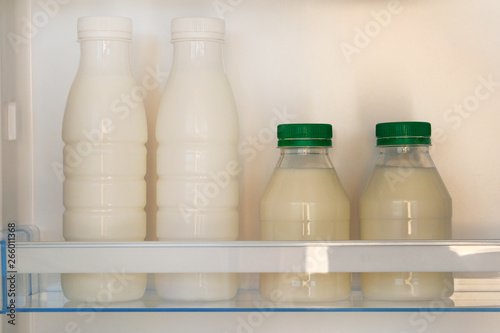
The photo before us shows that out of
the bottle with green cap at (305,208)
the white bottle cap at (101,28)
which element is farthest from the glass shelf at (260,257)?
the white bottle cap at (101,28)

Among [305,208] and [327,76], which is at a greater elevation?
[327,76]

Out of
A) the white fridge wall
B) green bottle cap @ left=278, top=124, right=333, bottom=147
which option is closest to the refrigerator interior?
the white fridge wall

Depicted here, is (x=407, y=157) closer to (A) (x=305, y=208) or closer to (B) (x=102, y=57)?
(A) (x=305, y=208)

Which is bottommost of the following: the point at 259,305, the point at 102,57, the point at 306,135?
the point at 259,305

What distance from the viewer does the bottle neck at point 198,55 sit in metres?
0.90

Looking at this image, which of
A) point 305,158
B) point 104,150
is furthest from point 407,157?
point 104,150

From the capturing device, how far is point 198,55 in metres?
0.90

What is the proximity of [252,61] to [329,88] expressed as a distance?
125 mm

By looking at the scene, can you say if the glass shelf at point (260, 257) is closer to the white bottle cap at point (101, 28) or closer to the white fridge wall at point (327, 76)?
the white fridge wall at point (327, 76)

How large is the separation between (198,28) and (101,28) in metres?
0.13

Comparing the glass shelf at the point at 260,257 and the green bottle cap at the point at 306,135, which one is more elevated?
the green bottle cap at the point at 306,135

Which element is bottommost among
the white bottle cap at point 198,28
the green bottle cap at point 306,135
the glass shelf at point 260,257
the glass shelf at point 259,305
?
the glass shelf at point 259,305

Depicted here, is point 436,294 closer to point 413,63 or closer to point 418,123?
point 418,123

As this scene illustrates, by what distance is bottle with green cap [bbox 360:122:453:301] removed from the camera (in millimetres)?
854
